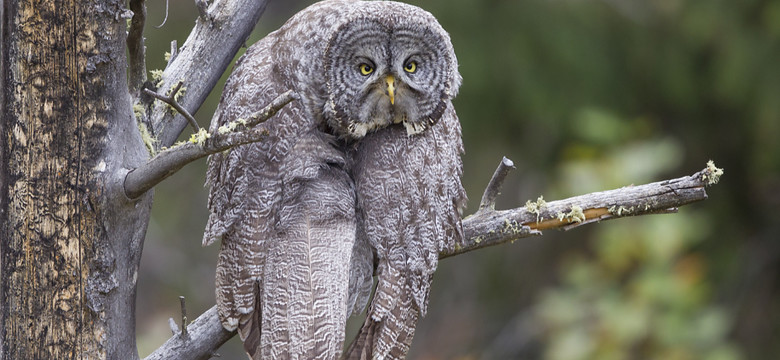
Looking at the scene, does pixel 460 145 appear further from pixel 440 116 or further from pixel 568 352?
pixel 568 352

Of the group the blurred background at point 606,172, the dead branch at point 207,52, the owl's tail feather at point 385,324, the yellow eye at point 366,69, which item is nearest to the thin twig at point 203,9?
the dead branch at point 207,52

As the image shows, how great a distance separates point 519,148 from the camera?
215 inches

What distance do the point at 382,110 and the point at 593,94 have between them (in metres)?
2.81

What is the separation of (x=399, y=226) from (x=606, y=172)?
1710 mm

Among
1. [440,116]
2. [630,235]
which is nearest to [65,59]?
[440,116]

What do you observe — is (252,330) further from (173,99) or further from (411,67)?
(411,67)

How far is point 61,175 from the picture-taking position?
6.27 feet

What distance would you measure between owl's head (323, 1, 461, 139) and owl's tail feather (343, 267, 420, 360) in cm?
48

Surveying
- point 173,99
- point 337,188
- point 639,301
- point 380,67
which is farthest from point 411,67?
point 639,301

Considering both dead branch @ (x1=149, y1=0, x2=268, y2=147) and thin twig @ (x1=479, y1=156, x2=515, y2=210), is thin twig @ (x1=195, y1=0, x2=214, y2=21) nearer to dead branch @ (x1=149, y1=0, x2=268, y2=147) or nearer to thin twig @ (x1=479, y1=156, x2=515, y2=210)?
dead branch @ (x1=149, y1=0, x2=268, y2=147)

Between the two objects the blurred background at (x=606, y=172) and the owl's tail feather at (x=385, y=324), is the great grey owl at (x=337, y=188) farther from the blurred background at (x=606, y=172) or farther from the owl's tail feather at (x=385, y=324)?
the blurred background at (x=606, y=172)

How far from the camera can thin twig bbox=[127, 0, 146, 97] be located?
1.98 meters

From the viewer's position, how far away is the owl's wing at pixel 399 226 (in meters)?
2.41

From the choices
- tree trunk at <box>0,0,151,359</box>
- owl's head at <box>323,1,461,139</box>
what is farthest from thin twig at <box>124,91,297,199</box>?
owl's head at <box>323,1,461,139</box>
